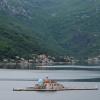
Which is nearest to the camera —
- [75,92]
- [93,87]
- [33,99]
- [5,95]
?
[33,99]

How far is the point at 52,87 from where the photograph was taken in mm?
146500

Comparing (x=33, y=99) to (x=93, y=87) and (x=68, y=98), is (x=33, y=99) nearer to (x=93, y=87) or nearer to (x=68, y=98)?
(x=68, y=98)

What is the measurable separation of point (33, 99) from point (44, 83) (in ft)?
85.2

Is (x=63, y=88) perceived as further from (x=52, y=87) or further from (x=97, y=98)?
(x=97, y=98)

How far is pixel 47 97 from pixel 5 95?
9.62 m

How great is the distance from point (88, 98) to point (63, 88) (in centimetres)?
2432

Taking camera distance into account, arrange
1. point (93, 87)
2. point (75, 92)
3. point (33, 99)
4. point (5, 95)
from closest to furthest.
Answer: point (33, 99) → point (5, 95) → point (75, 92) → point (93, 87)

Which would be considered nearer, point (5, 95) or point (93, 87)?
point (5, 95)

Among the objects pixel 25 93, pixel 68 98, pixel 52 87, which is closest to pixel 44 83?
pixel 52 87

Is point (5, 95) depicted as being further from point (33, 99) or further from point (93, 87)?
point (93, 87)

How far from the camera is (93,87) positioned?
15300 centimetres

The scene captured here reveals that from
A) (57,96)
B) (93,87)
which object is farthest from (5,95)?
(93,87)

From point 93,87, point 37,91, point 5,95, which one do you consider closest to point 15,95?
point 5,95

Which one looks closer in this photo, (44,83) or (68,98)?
(68,98)
